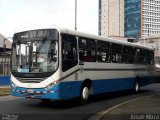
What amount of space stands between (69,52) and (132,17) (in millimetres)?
93492

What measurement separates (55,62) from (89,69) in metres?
2.69

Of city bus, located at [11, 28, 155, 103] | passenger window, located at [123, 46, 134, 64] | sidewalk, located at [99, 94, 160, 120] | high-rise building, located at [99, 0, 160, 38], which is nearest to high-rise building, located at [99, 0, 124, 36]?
high-rise building, located at [99, 0, 160, 38]

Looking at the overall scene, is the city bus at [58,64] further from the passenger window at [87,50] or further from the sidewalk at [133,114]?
the sidewalk at [133,114]

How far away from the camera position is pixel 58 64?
14320 millimetres

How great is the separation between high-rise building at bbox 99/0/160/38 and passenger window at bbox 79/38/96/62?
85.5 metres

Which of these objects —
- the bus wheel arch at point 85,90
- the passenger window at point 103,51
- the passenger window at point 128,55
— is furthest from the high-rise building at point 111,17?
the bus wheel arch at point 85,90

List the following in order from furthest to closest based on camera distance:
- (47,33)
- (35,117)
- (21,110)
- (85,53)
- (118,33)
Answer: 1. (118,33)
2. (85,53)
3. (47,33)
4. (21,110)
5. (35,117)

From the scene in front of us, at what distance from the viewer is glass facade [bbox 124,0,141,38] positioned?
104375 mm

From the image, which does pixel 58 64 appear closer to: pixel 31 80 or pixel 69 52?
pixel 69 52

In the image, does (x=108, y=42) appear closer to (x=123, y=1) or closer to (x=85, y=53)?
(x=85, y=53)

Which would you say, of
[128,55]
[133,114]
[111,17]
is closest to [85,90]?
[133,114]

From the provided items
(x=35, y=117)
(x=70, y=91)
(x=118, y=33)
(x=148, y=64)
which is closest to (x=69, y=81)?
(x=70, y=91)

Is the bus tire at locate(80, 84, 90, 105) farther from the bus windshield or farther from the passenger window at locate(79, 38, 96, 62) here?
the bus windshield

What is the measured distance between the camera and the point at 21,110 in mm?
13758
